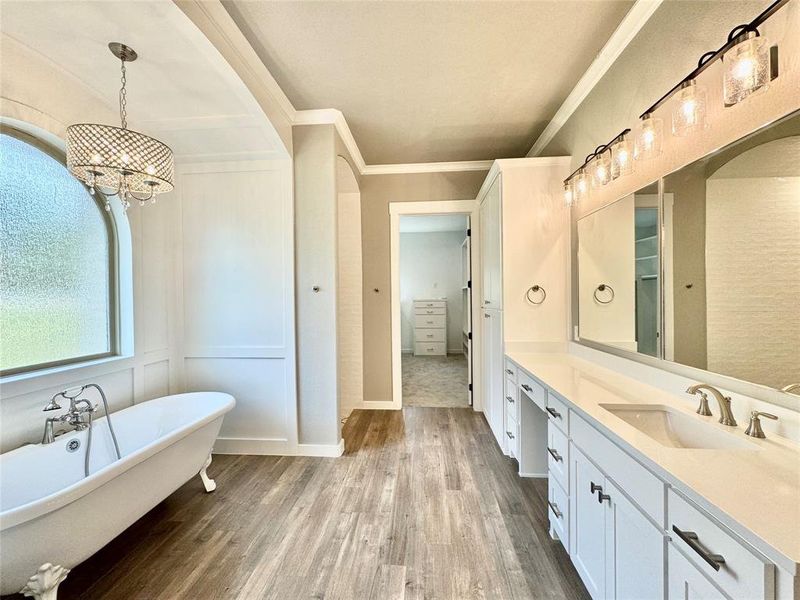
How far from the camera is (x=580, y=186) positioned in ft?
6.73

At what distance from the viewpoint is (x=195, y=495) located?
82.8 inches

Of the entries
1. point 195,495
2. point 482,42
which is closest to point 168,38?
point 482,42

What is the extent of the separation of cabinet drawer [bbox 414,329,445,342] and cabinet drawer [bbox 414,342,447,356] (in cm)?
8

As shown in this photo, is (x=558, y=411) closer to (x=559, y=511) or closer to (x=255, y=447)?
(x=559, y=511)

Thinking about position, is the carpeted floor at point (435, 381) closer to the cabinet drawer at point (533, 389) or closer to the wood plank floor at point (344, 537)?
the wood plank floor at point (344, 537)

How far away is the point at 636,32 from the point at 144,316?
3546mm

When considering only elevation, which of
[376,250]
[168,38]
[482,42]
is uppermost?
[482,42]

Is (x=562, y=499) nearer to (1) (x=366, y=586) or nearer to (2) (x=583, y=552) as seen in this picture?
(2) (x=583, y=552)

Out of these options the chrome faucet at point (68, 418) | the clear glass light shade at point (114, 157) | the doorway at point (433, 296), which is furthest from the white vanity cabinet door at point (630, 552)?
the doorway at point (433, 296)

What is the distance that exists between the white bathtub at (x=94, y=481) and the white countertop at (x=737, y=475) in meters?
1.96

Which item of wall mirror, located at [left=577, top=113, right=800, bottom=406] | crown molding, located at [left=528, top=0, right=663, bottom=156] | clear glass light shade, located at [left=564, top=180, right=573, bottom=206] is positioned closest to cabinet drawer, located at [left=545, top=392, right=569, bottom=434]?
wall mirror, located at [left=577, top=113, right=800, bottom=406]

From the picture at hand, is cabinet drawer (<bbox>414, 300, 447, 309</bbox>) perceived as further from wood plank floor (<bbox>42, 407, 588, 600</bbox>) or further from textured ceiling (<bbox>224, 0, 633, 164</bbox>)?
wood plank floor (<bbox>42, 407, 588, 600</bbox>)

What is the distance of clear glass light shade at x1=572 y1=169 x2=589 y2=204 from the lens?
2.02 meters

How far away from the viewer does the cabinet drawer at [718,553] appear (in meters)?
0.60
